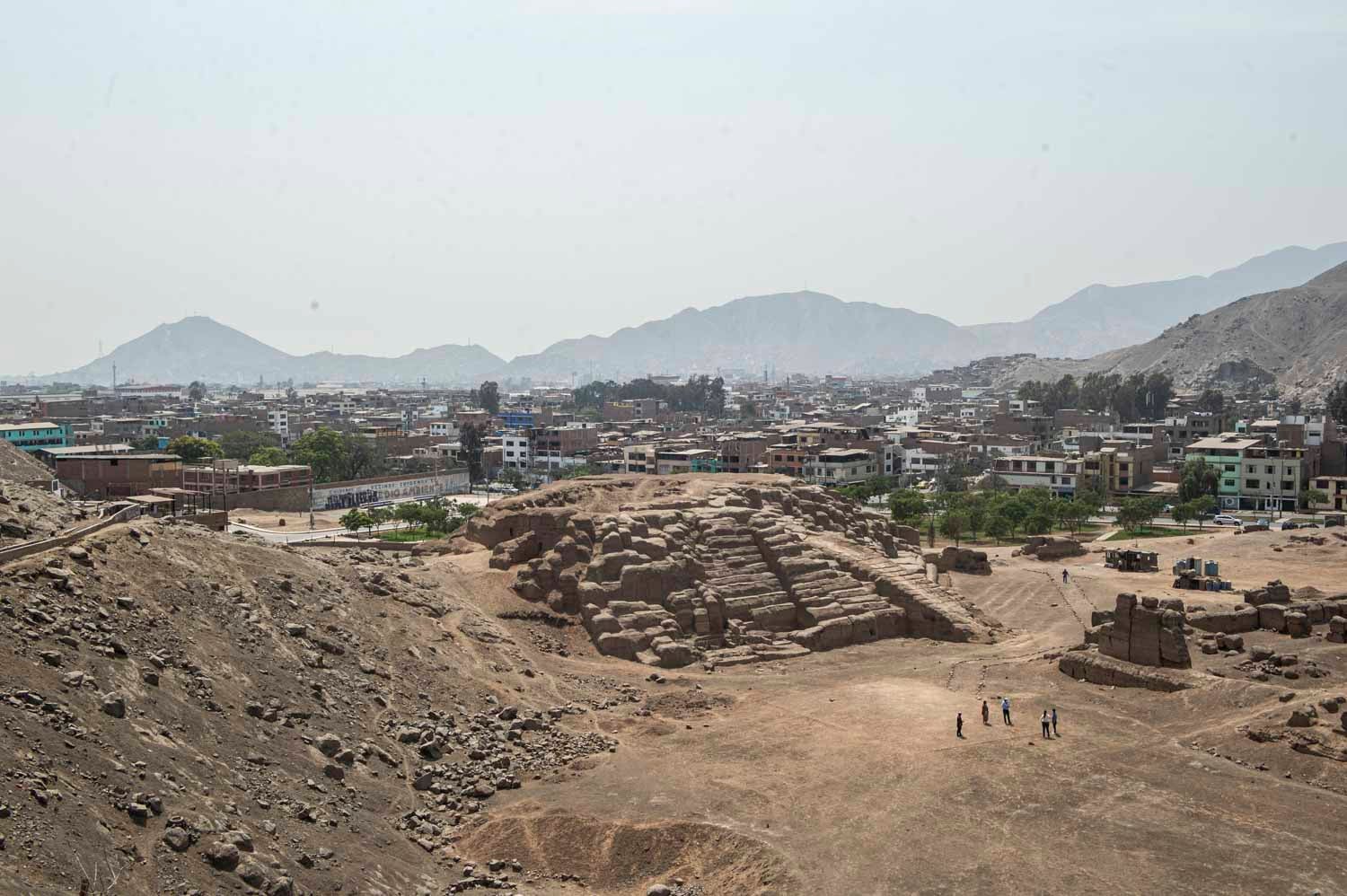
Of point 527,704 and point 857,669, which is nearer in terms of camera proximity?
point 527,704

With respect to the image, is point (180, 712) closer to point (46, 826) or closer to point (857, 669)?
point (46, 826)

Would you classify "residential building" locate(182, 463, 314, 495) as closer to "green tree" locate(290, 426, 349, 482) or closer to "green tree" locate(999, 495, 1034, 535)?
"green tree" locate(290, 426, 349, 482)

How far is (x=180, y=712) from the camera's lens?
19.8 metres

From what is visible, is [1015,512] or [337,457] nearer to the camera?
[1015,512]

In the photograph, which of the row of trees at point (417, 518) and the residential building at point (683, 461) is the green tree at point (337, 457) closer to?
the row of trees at point (417, 518)

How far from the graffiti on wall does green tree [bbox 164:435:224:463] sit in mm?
12626

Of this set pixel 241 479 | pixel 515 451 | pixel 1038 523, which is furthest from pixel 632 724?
pixel 515 451

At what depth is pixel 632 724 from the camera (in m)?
27.0

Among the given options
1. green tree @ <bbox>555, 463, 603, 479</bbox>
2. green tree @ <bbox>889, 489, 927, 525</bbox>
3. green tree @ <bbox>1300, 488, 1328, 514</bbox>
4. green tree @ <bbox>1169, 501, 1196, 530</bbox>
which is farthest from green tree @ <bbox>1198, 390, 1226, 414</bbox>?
green tree @ <bbox>889, 489, 927, 525</bbox>

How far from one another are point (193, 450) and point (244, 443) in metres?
26.7

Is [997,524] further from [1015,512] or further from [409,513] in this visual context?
[409,513]

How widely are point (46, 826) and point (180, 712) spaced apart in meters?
5.07

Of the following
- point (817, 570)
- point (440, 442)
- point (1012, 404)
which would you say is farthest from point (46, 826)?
point (1012, 404)

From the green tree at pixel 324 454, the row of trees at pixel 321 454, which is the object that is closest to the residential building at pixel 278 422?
the row of trees at pixel 321 454
